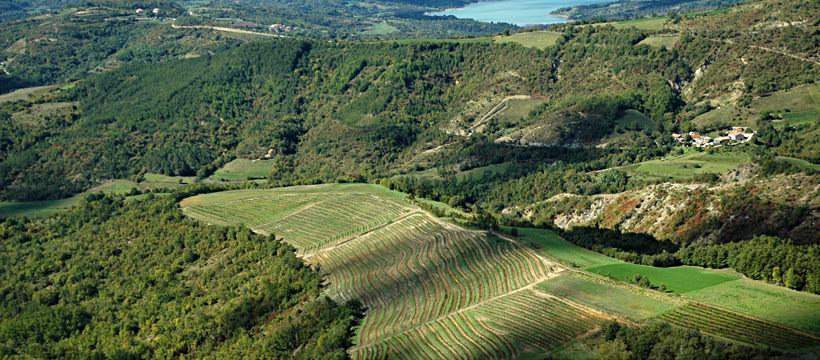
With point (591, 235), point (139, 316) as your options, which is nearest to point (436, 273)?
point (591, 235)

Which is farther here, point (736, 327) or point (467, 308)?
point (467, 308)

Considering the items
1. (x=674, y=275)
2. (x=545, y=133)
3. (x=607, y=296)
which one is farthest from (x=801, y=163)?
(x=545, y=133)

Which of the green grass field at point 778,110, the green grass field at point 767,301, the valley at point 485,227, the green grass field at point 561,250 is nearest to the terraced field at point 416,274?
the valley at point 485,227

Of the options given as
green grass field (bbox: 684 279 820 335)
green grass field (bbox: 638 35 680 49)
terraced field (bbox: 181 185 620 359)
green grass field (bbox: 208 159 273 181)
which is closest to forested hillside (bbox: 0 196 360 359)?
terraced field (bbox: 181 185 620 359)

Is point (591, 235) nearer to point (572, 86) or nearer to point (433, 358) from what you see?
point (433, 358)

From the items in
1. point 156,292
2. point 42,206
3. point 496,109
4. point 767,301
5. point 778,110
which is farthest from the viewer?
point 496,109

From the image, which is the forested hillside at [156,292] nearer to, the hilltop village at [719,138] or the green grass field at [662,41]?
the hilltop village at [719,138]

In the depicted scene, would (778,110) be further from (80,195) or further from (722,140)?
(80,195)
